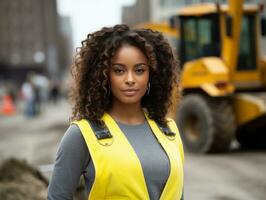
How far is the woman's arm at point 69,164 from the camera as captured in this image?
235 centimetres

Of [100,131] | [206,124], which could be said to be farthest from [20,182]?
[206,124]

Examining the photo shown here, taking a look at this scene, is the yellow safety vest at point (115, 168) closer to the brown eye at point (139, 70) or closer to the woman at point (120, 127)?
the woman at point (120, 127)

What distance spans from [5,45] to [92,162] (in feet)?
399

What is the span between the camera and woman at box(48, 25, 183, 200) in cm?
234

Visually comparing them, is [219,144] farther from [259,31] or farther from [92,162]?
[92,162]

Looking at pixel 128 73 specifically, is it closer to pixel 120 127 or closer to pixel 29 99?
pixel 120 127

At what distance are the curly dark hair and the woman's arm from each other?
5.4 inches

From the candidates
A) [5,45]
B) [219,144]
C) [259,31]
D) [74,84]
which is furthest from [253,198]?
[5,45]

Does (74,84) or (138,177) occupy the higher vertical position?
(74,84)

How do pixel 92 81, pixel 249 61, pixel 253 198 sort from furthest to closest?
1. pixel 249 61
2. pixel 253 198
3. pixel 92 81

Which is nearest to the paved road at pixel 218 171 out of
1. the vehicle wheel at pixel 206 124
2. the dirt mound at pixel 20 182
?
the vehicle wheel at pixel 206 124

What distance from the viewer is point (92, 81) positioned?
2.53m

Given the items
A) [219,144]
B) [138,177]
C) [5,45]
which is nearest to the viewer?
[138,177]

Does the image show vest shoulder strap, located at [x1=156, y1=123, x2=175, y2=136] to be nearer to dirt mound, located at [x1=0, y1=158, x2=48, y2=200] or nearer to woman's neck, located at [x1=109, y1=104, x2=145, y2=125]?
woman's neck, located at [x1=109, y1=104, x2=145, y2=125]
